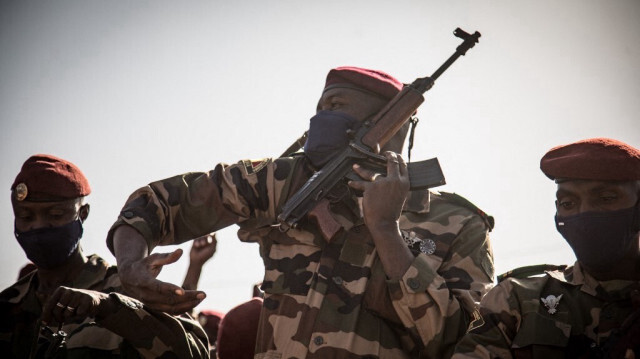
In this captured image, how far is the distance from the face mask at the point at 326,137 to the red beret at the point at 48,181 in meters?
2.27

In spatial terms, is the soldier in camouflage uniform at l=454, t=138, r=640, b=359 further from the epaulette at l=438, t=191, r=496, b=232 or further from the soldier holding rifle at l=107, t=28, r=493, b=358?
the epaulette at l=438, t=191, r=496, b=232

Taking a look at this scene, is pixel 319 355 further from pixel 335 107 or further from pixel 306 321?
pixel 335 107

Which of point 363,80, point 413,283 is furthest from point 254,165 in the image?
point 413,283

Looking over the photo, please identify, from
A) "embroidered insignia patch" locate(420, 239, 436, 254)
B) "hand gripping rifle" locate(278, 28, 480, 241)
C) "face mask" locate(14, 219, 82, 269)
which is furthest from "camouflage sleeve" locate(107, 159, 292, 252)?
"face mask" locate(14, 219, 82, 269)

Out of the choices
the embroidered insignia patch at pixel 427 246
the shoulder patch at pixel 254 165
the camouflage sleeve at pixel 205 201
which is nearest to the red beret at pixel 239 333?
the camouflage sleeve at pixel 205 201

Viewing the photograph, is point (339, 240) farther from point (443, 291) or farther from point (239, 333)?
point (239, 333)

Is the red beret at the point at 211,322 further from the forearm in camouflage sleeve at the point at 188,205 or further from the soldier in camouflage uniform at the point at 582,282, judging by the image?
the soldier in camouflage uniform at the point at 582,282

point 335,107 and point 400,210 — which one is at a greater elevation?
point 335,107

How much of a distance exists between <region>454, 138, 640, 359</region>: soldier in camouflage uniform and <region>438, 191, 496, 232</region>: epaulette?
65 centimetres

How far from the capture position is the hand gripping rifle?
17.8ft

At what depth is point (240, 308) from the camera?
6.41 metres

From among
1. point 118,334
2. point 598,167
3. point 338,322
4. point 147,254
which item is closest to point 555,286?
point 598,167

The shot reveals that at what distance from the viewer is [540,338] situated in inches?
177

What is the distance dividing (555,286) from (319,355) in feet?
4.84
